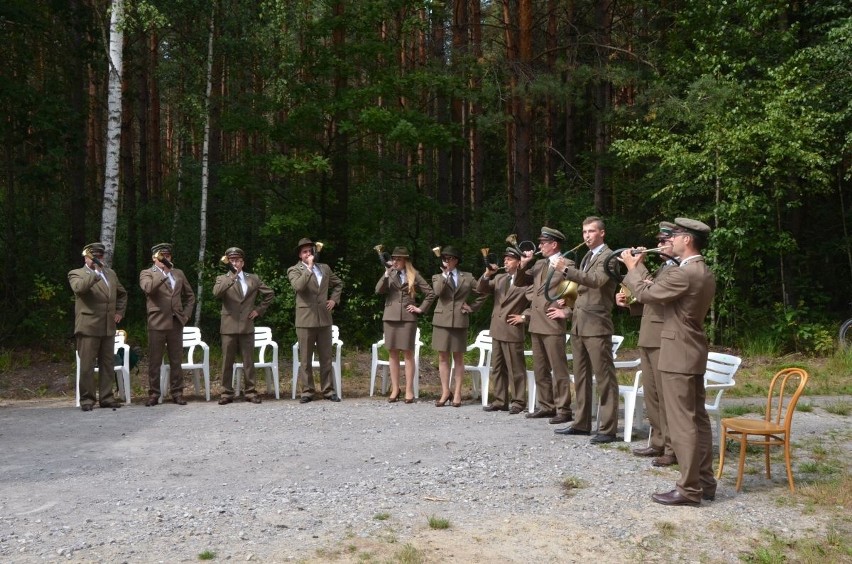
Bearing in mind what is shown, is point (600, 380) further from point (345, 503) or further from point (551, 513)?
point (345, 503)

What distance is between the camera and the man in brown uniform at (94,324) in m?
9.71

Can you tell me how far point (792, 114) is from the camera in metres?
14.3

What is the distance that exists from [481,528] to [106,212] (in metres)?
9.45

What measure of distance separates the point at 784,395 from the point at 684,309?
590 cm

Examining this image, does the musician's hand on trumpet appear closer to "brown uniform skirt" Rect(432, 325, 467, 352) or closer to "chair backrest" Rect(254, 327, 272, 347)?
"brown uniform skirt" Rect(432, 325, 467, 352)

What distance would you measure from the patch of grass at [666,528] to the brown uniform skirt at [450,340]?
4750 millimetres

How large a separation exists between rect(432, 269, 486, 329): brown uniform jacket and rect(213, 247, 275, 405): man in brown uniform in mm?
2176

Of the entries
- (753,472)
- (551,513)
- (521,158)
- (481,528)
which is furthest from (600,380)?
(521,158)

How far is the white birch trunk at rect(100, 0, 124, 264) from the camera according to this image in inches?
504

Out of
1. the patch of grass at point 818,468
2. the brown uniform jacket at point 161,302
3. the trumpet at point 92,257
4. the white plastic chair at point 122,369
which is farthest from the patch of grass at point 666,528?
the trumpet at point 92,257

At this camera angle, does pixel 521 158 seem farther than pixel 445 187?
No

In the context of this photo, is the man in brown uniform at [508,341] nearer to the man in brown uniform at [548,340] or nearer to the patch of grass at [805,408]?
the man in brown uniform at [548,340]

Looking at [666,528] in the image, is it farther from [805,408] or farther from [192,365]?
[192,365]

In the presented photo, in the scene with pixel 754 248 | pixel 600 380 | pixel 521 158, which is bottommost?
pixel 600 380
